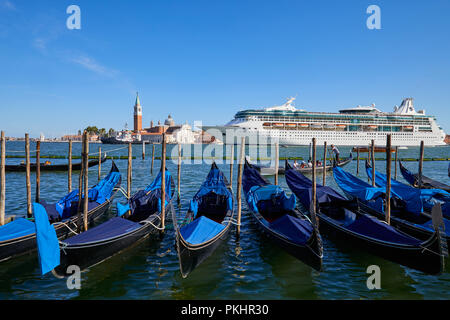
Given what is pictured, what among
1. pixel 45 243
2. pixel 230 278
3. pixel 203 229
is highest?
pixel 45 243

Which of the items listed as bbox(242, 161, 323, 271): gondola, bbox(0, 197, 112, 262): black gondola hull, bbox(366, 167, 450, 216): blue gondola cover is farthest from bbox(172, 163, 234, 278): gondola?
bbox(366, 167, 450, 216): blue gondola cover

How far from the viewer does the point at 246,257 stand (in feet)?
22.7

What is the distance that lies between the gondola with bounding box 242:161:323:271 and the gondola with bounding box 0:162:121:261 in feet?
15.9

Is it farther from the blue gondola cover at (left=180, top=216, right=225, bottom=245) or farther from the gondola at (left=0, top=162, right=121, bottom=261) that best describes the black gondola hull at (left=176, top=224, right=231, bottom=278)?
the gondola at (left=0, top=162, right=121, bottom=261)

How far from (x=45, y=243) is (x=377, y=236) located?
606cm

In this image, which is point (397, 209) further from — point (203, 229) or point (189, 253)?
point (189, 253)

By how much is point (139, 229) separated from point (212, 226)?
5.57ft

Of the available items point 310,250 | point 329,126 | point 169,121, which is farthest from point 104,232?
Result: point 169,121

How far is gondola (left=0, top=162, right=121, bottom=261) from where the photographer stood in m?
6.11

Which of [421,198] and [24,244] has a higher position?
[421,198]

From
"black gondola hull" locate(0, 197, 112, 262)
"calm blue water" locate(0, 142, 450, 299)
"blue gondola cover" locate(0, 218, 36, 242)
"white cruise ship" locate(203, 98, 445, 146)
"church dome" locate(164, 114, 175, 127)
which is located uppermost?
"church dome" locate(164, 114, 175, 127)

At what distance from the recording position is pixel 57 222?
737 cm

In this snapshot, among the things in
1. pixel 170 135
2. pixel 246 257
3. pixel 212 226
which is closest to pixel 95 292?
pixel 212 226
